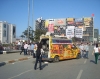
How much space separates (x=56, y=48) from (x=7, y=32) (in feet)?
243

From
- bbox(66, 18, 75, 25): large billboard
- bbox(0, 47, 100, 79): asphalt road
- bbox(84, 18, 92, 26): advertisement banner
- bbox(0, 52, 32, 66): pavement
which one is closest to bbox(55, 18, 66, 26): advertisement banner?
bbox(66, 18, 75, 25): large billboard

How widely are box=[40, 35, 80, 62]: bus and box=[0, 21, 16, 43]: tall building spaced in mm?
66797

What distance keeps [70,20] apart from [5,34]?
127ft

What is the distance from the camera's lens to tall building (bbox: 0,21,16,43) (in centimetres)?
8143

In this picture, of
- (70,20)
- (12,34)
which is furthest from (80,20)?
(12,34)

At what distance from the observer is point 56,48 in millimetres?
15727

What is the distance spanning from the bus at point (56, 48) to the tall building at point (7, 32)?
6680 centimetres

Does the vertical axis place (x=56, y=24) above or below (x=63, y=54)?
above

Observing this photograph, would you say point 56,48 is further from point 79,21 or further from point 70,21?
point 70,21

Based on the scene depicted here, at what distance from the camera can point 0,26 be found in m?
79.8

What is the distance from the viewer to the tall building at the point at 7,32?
267 feet

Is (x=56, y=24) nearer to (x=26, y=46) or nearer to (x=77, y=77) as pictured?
(x=26, y=46)

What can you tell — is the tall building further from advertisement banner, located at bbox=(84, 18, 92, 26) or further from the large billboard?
advertisement banner, located at bbox=(84, 18, 92, 26)

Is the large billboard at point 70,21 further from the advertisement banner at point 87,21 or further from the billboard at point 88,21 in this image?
the billboard at point 88,21
